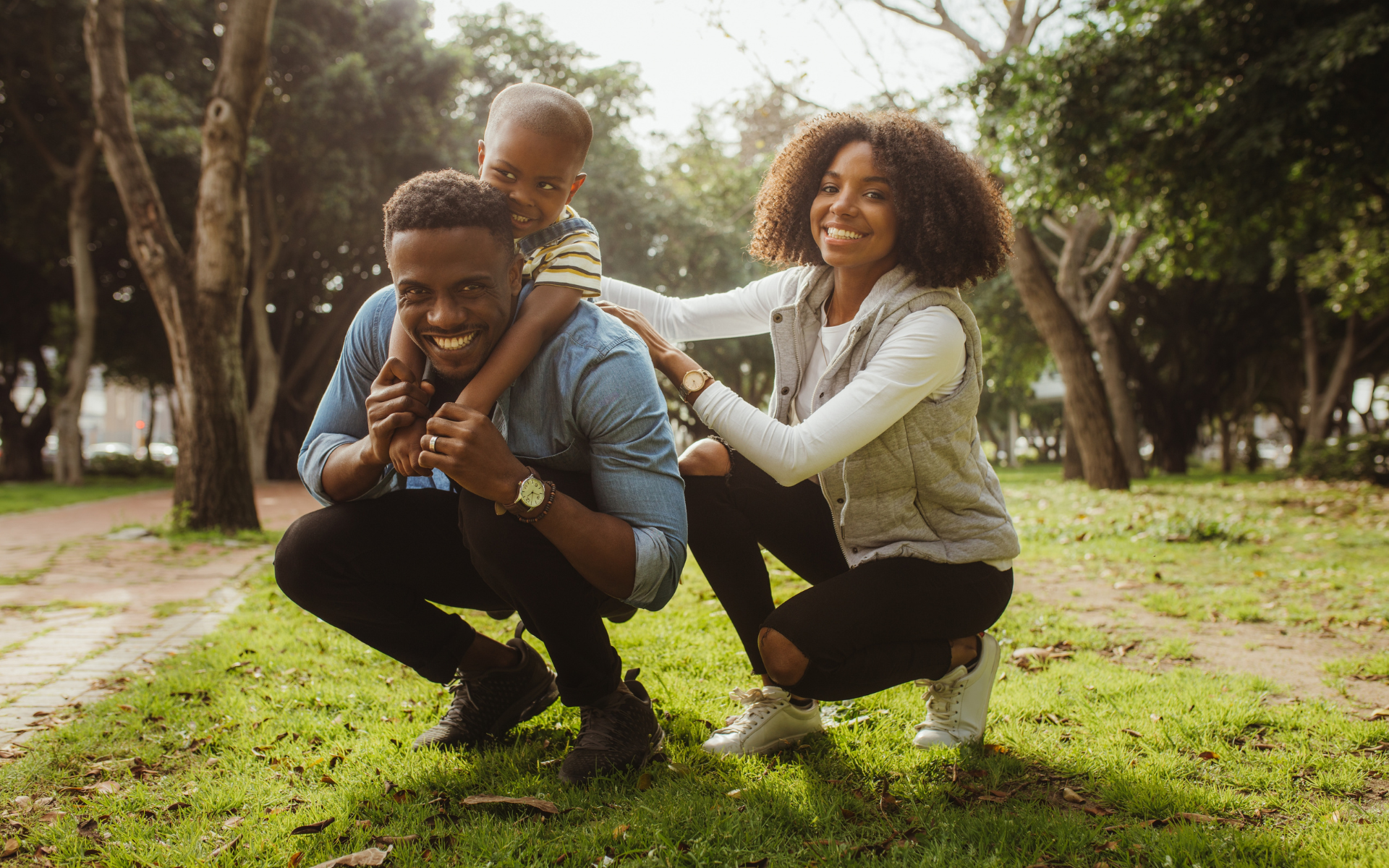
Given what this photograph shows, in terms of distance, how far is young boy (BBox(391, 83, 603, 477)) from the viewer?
2.48m

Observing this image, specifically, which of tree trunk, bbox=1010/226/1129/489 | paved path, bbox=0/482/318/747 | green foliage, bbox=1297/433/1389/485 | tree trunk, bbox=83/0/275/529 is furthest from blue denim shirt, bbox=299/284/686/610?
green foliage, bbox=1297/433/1389/485

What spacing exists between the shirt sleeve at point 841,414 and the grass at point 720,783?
2.97 ft

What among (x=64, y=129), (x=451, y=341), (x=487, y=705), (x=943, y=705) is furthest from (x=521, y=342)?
(x=64, y=129)

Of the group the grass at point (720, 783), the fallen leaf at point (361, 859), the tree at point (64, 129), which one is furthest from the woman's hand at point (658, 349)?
the tree at point (64, 129)

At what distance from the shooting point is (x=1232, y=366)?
2548 cm

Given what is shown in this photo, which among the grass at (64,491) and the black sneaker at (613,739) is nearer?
the black sneaker at (613,739)

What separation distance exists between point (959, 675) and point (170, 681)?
3014mm

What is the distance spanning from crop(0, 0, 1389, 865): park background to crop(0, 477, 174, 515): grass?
0.28 meters

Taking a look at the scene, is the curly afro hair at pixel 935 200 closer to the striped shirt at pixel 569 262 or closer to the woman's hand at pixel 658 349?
the woman's hand at pixel 658 349

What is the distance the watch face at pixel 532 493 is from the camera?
2.25 meters

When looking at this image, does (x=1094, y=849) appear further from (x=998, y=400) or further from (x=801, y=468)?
(x=998, y=400)

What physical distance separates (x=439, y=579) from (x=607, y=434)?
0.76 m

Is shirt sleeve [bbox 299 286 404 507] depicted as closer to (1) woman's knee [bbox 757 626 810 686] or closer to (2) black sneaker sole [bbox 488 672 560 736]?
(2) black sneaker sole [bbox 488 672 560 736]

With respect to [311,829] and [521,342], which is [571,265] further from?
[311,829]
